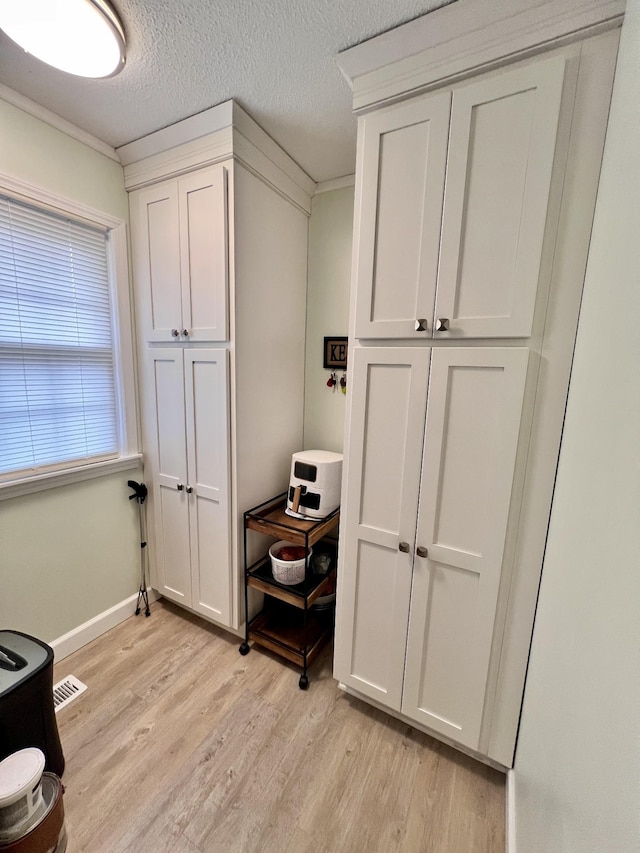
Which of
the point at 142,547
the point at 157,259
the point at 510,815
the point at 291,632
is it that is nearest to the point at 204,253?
the point at 157,259

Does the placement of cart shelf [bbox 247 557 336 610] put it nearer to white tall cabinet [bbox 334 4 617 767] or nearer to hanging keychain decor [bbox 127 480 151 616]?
white tall cabinet [bbox 334 4 617 767]

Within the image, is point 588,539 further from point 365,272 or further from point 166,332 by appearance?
point 166,332

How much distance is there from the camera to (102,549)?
192 cm

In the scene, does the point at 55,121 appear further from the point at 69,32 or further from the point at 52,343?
the point at 52,343

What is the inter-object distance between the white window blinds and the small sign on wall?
1.26 m

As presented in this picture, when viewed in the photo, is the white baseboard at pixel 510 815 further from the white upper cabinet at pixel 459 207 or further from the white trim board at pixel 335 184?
the white trim board at pixel 335 184

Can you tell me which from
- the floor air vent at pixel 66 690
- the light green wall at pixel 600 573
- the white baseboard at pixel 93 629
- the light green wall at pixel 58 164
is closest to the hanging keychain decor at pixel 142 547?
the white baseboard at pixel 93 629

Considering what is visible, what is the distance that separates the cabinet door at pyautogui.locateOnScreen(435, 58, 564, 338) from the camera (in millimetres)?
960

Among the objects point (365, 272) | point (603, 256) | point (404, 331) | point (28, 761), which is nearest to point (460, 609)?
point (404, 331)

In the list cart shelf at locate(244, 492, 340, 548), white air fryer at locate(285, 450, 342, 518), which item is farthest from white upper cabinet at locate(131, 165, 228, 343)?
cart shelf at locate(244, 492, 340, 548)

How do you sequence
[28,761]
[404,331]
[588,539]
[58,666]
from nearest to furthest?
[588,539]
[28,761]
[404,331]
[58,666]

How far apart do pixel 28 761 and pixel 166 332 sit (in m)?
1.73

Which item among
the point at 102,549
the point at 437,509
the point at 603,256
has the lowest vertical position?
the point at 102,549

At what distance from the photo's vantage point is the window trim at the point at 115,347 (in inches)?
59.8
